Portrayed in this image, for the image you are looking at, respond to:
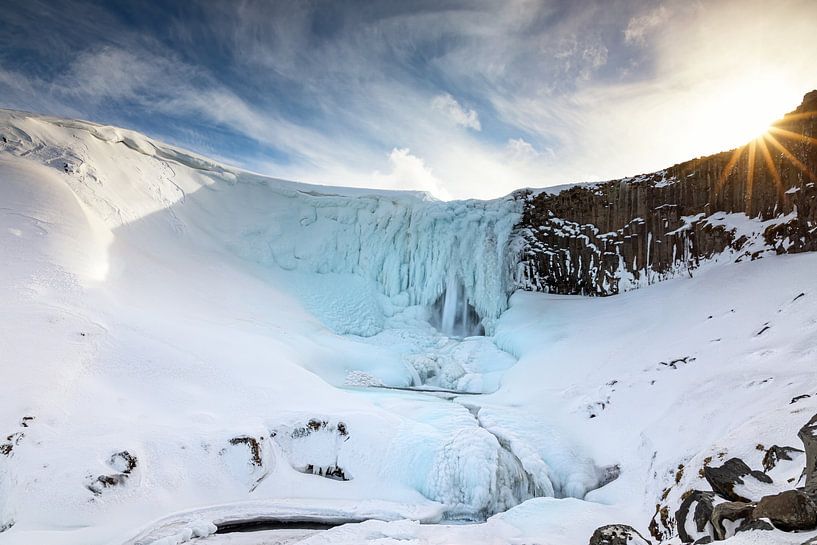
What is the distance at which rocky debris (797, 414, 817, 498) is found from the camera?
2.46m

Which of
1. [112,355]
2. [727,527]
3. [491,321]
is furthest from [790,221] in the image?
[112,355]

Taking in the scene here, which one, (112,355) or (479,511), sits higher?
(112,355)

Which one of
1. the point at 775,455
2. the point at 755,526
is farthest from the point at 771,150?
the point at 755,526

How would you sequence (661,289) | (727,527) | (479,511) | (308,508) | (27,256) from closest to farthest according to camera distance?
(727,527), (308,508), (479,511), (27,256), (661,289)

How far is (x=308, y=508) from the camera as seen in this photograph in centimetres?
667

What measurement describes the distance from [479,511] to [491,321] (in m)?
11.9

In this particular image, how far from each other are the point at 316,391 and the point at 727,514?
8342 millimetres

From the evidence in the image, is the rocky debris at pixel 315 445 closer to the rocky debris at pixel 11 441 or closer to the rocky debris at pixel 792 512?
the rocky debris at pixel 11 441

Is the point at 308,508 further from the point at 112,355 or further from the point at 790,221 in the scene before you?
the point at 790,221

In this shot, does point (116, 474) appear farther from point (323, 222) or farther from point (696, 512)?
point (323, 222)

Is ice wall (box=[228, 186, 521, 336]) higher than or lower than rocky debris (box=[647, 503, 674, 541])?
higher

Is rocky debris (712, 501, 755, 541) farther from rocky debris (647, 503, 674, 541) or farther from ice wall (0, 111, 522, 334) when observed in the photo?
ice wall (0, 111, 522, 334)

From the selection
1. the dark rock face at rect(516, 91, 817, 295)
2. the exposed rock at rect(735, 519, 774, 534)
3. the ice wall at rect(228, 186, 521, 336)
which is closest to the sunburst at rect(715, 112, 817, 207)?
the dark rock face at rect(516, 91, 817, 295)

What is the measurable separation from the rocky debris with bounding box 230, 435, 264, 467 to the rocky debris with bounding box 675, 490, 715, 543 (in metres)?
6.15
